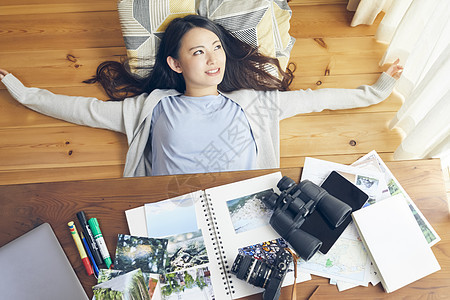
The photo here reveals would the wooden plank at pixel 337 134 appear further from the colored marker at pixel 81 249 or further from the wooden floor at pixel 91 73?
the colored marker at pixel 81 249

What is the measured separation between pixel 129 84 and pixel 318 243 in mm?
1045

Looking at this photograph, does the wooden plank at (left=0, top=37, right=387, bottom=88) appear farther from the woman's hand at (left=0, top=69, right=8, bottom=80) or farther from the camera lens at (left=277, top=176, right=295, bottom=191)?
the camera lens at (left=277, top=176, right=295, bottom=191)

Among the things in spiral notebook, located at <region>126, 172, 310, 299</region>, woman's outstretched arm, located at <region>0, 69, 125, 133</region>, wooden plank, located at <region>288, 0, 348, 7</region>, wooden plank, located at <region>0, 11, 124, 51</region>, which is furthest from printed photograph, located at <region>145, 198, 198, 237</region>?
wooden plank, located at <region>288, 0, 348, 7</region>

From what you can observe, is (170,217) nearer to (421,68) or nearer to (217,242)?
(217,242)

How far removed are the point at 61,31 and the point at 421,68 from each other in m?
1.60

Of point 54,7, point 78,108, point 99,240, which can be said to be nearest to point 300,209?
point 99,240

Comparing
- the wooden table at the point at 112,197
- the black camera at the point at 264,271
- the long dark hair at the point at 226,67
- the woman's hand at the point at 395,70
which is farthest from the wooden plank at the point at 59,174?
the woman's hand at the point at 395,70

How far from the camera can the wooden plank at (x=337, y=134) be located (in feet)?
5.02

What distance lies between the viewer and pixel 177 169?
1339 millimetres

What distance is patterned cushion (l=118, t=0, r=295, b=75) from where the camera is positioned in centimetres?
140

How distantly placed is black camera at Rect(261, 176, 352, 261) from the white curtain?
514 millimetres

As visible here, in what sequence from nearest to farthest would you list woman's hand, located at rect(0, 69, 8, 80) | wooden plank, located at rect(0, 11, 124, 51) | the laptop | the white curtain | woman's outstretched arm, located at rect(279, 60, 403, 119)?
the laptop
the white curtain
woman's outstretched arm, located at rect(279, 60, 403, 119)
woman's hand, located at rect(0, 69, 8, 80)
wooden plank, located at rect(0, 11, 124, 51)

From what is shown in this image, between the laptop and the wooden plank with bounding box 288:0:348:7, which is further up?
the wooden plank with bounding box 288:0:348:7

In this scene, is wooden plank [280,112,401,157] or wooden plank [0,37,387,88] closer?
wooden plank [280,112,401,157]
